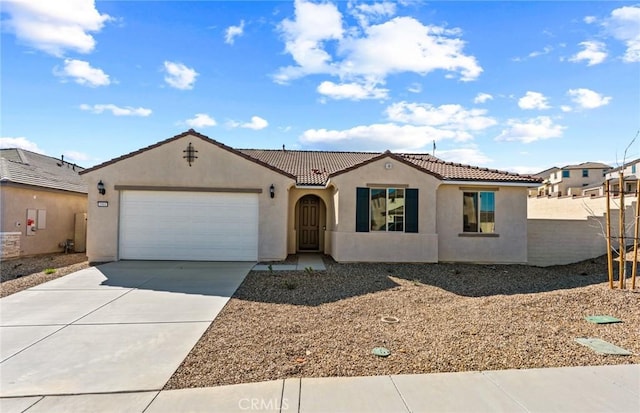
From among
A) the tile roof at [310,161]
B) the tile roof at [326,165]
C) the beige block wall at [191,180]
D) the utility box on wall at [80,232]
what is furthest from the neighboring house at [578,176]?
the utility box on wall at [80,232]

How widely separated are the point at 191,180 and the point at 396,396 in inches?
454

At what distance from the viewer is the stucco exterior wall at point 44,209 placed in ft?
45.8

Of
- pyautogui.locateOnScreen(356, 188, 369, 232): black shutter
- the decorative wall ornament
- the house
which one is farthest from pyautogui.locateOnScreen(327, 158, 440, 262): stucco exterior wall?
the decorative wall ornament

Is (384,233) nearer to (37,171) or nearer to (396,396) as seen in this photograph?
(396,396)

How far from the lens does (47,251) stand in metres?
15.6

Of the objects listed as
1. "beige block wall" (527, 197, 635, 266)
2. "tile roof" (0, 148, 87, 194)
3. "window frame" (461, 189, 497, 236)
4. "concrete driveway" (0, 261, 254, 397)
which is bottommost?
"concrete driveway" (0, 261, 254, 397)

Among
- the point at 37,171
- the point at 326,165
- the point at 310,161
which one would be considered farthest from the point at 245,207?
the point at 37,171

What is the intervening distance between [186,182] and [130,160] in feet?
7.57

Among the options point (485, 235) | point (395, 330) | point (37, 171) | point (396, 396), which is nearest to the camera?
point (396, 396)

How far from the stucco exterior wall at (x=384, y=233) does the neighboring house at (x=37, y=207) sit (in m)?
13.2

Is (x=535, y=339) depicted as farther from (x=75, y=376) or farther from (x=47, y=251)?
(x=47, y=251)

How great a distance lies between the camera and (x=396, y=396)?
12.4 ft

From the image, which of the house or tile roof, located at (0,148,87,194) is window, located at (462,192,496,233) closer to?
the house

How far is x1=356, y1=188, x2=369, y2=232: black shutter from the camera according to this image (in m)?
13.0
